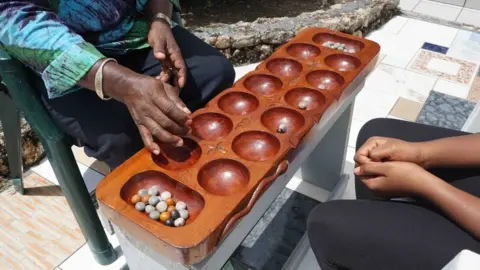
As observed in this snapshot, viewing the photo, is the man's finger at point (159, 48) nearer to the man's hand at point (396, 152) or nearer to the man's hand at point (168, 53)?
the man's hand at point (168, 53)

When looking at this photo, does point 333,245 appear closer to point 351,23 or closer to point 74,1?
point 74,1

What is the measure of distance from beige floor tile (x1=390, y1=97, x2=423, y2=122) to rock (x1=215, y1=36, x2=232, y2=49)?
1.03 m

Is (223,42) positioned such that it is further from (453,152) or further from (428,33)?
(453,152)

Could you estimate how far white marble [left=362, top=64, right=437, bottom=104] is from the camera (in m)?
2.35

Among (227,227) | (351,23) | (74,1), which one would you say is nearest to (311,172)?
(227,227)

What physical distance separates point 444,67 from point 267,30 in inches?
44.9

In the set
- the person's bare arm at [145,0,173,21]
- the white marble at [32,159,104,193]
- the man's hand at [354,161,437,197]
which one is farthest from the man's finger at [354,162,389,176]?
the white marble at [32,159,104,193]

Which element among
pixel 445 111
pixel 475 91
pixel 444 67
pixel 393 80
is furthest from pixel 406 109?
pixel 444 67

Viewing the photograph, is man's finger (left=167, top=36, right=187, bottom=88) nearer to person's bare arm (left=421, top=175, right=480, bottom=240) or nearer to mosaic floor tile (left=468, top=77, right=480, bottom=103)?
person's bare arm (left=421, top=175, right=480, bottom=240)

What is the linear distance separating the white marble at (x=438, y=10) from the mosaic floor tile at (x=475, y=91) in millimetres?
979

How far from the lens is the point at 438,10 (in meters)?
3.36

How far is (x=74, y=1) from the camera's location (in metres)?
1.14

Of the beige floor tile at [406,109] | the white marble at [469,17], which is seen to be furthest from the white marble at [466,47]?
the beige floor tile at [406,109]

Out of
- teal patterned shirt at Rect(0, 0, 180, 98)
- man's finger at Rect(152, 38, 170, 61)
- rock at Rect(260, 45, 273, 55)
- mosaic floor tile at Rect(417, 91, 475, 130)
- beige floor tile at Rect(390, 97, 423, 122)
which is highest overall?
teal patterned shirt at Rect(0, 0, 180, 98)
